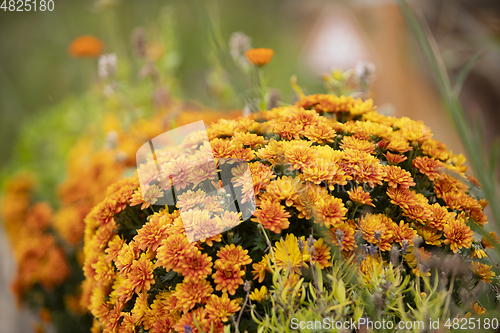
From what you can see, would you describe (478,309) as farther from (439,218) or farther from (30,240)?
(30,240)

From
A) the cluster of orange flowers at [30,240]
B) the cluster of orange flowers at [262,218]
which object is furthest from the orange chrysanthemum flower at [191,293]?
the cluster of orange flowers at [30,240]

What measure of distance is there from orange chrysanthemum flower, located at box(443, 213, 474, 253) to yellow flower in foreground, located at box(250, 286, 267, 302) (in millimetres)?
497

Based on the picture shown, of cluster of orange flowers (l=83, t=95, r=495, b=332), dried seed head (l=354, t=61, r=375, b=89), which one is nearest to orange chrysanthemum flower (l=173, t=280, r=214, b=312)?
cluster of orange flowers (l=83, t=95, r=495, b=332)

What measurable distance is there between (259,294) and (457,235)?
55cm

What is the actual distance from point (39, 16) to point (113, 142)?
407cm

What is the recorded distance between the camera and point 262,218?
2.67 feet

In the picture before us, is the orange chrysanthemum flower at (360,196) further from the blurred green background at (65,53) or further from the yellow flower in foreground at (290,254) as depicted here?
the blurred green background at (65,53)

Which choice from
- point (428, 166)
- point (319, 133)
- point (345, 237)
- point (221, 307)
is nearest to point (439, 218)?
point (428, 166)

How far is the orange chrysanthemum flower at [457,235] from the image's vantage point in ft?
2.92

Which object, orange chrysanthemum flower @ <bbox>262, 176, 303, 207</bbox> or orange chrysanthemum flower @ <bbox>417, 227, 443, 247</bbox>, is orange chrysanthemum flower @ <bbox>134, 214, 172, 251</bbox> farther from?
orange chrysanthemum flower @ <bbox>417, 227, 443, 247</bbox>

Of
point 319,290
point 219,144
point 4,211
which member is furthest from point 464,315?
point 4,211

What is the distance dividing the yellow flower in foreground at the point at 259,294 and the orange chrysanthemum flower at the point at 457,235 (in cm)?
50

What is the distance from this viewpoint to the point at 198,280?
812mm

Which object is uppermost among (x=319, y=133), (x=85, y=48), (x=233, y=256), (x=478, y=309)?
(x=85, y=48)
